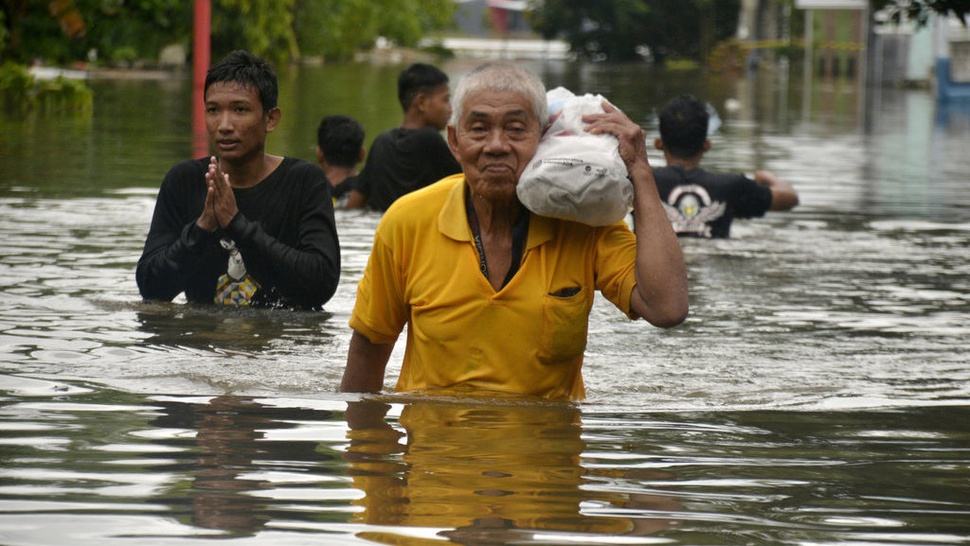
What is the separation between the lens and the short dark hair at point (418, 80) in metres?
12.2

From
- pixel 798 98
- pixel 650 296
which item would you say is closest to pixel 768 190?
pixel 650 296

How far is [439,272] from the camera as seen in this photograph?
5367 millimetres

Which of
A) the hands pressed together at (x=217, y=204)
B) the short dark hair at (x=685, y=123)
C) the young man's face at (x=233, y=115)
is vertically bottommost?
the hands pressed together at (x=217, y=204)

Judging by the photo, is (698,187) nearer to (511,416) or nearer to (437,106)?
(437,106)

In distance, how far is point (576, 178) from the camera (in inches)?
199

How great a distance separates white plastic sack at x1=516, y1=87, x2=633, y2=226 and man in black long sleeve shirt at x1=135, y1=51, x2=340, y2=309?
2497 millimetres

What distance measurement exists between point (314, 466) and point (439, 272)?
0.70m

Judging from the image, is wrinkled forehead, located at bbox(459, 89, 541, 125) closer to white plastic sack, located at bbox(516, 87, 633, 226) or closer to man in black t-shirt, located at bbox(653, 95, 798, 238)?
white plastic sack, located at bbox(516, 87, 633, 226)

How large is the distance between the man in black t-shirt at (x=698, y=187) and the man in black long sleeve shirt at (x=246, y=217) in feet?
11.6

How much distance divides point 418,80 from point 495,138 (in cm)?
712

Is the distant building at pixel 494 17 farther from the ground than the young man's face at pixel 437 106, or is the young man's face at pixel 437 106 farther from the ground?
the distant building at pixel 494 17

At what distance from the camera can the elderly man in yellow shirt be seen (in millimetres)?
5242

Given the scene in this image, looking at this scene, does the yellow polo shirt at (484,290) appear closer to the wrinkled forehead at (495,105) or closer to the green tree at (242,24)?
the wrinkled forehead at (495,105)

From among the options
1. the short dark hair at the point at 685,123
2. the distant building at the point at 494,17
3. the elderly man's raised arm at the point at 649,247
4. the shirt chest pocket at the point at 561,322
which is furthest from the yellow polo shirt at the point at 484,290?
the distant building at the point at 494,17
